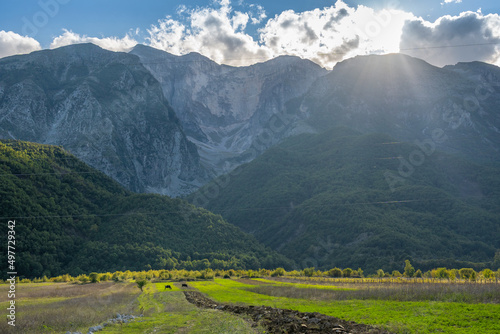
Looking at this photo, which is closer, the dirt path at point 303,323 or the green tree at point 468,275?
the dirt path at point 303,323

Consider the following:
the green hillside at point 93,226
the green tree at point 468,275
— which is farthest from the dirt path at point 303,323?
the green hillside at point 93,226

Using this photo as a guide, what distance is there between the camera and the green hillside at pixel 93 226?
10594 cm

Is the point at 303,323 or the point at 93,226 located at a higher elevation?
the point at 93,226

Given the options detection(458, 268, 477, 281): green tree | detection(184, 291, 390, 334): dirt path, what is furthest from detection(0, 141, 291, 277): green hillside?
detection(184, 291, 390, 334): dirt path

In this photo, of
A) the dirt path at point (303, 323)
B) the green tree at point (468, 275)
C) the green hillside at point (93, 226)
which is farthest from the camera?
the green hillside at point (93, 226)

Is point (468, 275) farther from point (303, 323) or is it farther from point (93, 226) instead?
point (93, 226)

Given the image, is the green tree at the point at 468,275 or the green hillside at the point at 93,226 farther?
the green hillside at the point at 93,226

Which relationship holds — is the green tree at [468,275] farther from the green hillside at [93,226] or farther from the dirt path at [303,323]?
the green hillside at [93,226]

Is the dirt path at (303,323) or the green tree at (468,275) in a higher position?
the dirt path at (303,323)

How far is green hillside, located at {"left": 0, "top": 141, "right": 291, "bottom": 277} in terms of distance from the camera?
106m

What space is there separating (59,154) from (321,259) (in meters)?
129

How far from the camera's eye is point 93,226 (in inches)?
5118

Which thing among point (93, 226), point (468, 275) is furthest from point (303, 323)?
point (93, 226)

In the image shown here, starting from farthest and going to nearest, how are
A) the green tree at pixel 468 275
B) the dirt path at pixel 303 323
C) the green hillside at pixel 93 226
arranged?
1. the green hillside at pixel 93 226
2. the green tree at pixel 468 275
3. the dirt path at pixel 303 323
